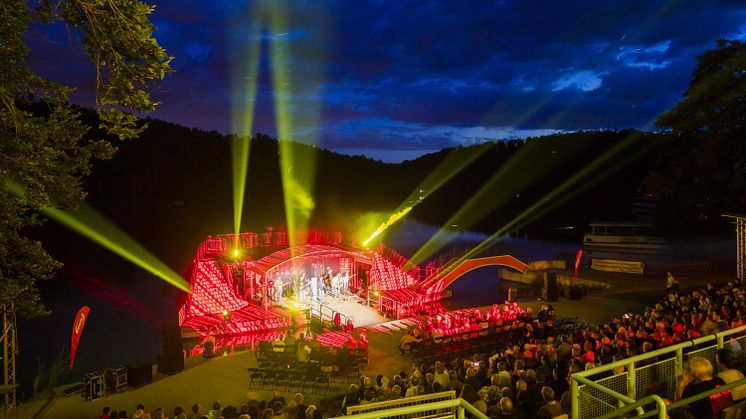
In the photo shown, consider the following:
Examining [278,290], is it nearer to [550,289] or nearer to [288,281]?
[288,281]

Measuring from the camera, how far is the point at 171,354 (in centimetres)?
1329

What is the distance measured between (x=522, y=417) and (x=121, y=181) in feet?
349

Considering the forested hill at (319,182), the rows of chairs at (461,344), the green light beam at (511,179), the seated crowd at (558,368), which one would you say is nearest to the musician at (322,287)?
the seated crowd at (558,368)

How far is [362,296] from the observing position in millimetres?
23109

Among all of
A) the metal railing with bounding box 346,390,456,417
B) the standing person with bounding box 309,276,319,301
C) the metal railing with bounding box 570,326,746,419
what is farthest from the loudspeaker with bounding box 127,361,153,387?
the metal railing with bounding box 570,326,746,419

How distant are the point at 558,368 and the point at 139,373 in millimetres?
9962

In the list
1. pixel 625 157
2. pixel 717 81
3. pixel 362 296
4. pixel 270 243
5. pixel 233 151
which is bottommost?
pixel 362 296

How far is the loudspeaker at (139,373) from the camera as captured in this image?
40.4ft

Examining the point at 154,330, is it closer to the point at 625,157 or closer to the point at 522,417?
the point at 522,417

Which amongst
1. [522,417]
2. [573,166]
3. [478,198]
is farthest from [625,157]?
[522,417]

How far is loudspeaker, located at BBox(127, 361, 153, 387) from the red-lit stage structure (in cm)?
576

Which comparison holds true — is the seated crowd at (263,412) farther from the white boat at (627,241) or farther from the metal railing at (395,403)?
the white boat at (627,241)

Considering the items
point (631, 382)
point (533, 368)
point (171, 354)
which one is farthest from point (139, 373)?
point (631, 382)

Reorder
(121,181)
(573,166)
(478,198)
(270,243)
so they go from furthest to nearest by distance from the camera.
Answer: (478,198) → (573,166) → (121,181) → (270,243)
